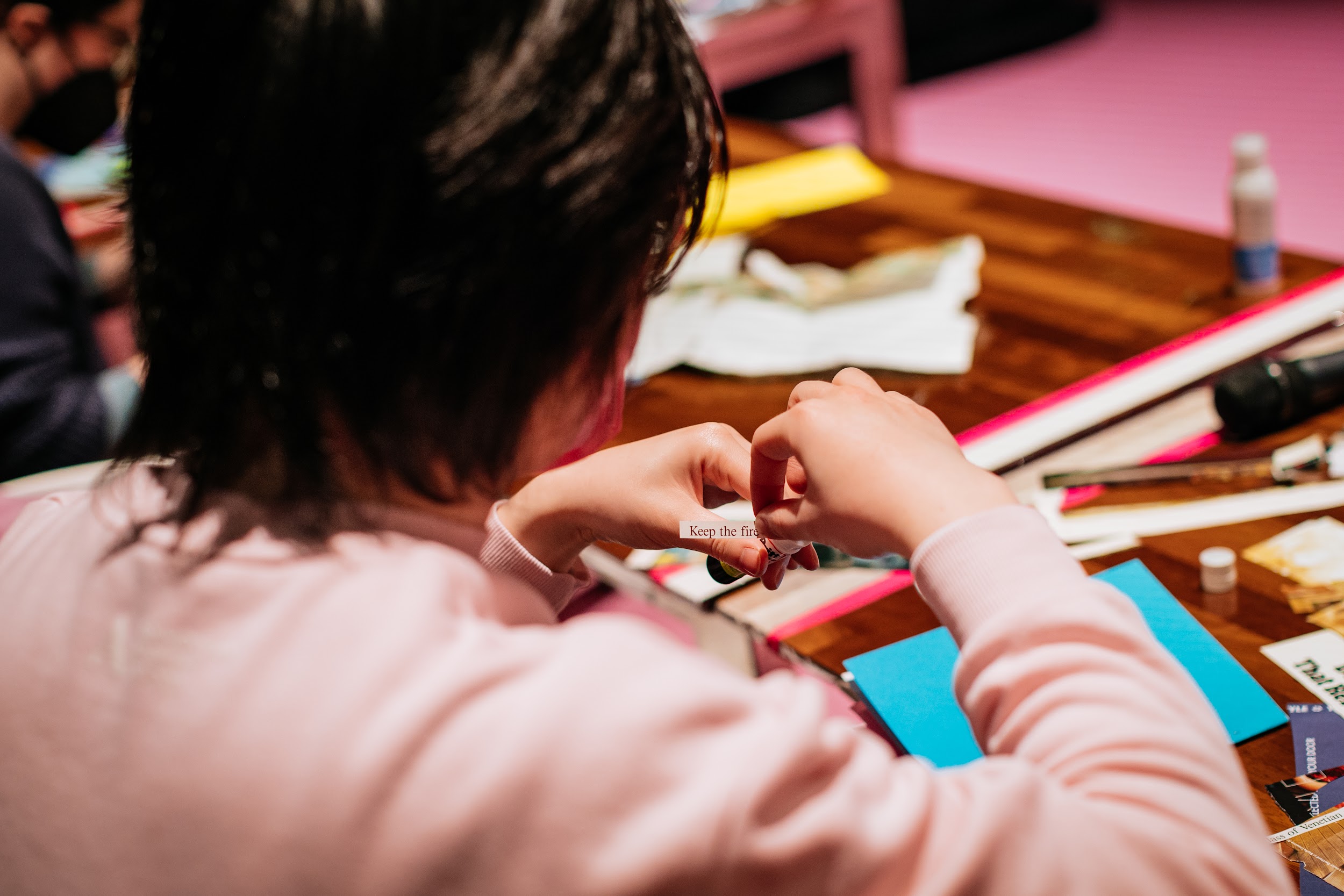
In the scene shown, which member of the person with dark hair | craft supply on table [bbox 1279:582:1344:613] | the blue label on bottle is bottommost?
the blue label on bottle

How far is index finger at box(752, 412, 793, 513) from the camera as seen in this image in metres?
0.73

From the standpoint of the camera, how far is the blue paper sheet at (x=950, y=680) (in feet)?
2.54

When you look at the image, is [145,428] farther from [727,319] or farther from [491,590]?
[727,319]

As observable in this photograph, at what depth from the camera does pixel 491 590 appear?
58 centimetres

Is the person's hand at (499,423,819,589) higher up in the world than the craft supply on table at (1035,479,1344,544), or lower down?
higher up

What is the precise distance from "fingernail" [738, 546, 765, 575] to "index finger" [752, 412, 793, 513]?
0.10 feet

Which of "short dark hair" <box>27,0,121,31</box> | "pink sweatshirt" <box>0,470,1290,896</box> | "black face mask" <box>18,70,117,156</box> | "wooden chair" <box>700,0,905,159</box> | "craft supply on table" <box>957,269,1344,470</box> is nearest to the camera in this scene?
"pink sweatshirt" <box>0,470,1290,896</box>

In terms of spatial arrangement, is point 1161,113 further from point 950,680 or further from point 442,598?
point 442,598

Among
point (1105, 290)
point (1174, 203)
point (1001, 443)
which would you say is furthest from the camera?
point (1174, 203)

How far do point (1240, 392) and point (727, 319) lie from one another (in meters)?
0.61

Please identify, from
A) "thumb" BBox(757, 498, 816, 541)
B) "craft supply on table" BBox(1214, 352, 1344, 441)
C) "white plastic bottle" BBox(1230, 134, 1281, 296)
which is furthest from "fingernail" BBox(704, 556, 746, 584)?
"white plastic bottle" BBox(1230, 134, 1281, 296)

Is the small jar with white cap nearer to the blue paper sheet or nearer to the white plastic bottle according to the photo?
the blue paper sheet

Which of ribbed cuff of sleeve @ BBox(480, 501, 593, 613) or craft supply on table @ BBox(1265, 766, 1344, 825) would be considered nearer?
craft supply on table @ BBox(1265, 766, 1344, 825)

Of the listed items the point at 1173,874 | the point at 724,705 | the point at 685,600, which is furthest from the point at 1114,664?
the point at 685,600
